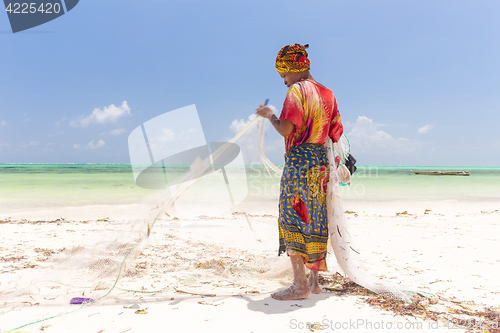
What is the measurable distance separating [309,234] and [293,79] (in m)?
1.26

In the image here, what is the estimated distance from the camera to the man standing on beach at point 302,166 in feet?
7.34

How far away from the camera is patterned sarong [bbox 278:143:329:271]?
2.28 metres

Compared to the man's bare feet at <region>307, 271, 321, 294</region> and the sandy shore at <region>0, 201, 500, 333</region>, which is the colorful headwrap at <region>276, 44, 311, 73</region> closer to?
the man's bare feet at <region>307, 271, 321, 294</region>

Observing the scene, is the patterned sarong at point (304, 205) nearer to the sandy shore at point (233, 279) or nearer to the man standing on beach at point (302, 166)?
the man standing on beach at point (302, 166)

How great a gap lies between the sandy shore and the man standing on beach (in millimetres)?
300

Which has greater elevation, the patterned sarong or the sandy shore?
the patterned sarong

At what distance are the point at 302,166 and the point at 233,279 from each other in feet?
4.08

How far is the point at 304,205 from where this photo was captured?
7.54ft

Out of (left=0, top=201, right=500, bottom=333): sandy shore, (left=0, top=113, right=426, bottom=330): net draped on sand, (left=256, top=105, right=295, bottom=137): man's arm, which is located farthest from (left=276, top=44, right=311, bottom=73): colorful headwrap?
(left=0, top=201, right=500, bottom=333): sandy shore

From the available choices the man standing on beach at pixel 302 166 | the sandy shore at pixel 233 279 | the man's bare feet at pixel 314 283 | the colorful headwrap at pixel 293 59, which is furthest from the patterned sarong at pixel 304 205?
the colorful headwrap at pixel 293 59

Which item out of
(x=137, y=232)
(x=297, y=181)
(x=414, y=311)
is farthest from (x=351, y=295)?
(x=137, y=232)

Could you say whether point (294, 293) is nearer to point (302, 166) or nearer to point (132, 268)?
point (302, 166)

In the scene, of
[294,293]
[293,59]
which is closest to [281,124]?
[293,59]

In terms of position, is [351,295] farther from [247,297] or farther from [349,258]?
[247,297]
